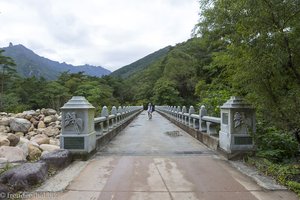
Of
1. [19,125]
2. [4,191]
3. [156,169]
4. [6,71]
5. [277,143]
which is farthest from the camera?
[6,71]

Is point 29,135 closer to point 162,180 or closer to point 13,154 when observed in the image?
point 13,154

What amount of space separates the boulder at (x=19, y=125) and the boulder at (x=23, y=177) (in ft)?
58.3

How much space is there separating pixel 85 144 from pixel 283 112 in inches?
186

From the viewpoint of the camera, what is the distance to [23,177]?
18.6ft

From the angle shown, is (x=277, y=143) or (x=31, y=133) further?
(x=31, y=133)

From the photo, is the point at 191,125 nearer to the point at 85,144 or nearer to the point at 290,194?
the point at 85,144

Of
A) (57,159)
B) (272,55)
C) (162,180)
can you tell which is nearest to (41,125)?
(57,159)

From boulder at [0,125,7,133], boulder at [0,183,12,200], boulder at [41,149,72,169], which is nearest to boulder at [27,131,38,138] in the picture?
boulder at [0,125,7,133]

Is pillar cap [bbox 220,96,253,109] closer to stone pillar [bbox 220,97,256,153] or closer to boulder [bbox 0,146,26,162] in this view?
stone pillar [bbox 220,97,256,153]

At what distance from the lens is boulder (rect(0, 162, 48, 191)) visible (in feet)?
18.2

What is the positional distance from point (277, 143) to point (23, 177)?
6475mm

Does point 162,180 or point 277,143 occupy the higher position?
point 277,143

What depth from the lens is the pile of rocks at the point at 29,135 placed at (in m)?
11.5

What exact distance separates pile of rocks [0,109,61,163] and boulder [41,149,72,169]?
377 cm
